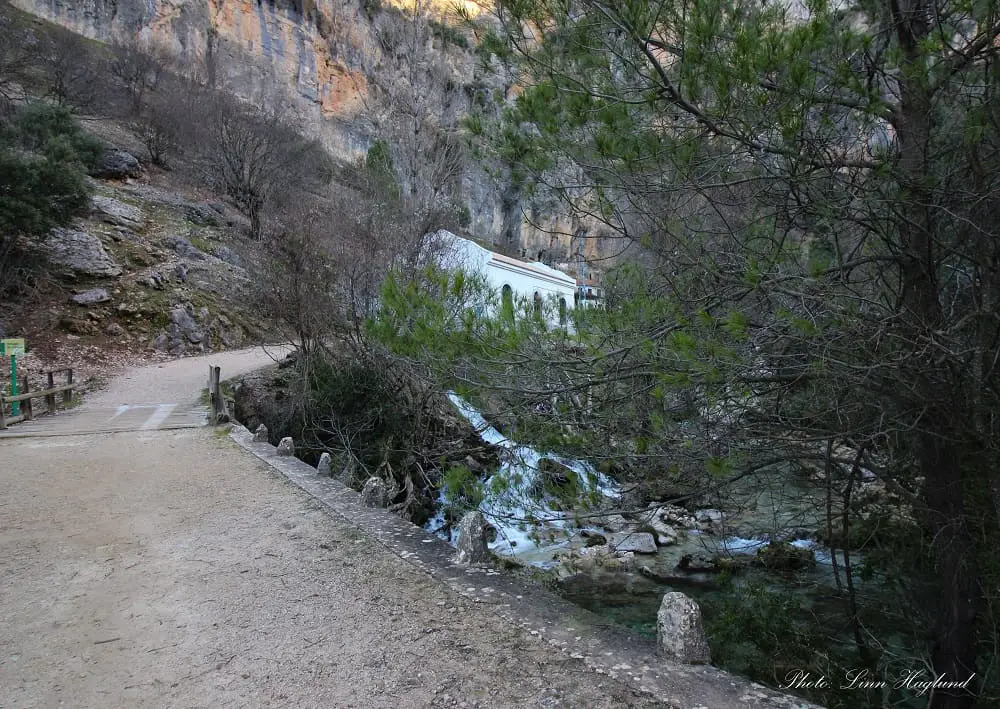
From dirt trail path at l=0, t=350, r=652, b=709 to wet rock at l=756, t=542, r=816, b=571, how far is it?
3874mm

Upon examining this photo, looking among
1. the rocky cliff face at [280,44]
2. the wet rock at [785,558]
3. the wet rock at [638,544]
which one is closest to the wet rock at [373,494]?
the wet rock at [638,544]

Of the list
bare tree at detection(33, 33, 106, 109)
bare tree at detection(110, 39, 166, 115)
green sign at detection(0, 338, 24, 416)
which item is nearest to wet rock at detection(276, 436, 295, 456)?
green sign at detection(0, 338, 24, 416)

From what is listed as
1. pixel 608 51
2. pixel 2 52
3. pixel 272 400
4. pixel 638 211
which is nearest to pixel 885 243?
pixel 638 211

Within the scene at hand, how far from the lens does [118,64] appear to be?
32.2 m

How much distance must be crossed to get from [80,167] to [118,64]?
20399 mm

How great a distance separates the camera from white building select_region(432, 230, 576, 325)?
3.95 meters

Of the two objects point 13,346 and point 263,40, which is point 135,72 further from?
point 13,346

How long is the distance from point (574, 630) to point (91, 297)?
1894cm

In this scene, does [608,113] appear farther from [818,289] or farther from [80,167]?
[80,167]

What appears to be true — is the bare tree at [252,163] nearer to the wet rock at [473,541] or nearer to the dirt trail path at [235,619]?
the dirt trail path at [235,619]

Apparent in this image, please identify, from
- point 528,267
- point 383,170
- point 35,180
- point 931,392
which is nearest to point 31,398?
point 35,180

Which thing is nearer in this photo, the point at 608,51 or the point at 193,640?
the point at 193,640

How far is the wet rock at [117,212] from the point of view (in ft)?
66.6

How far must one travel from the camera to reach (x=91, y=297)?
55.6 feet
